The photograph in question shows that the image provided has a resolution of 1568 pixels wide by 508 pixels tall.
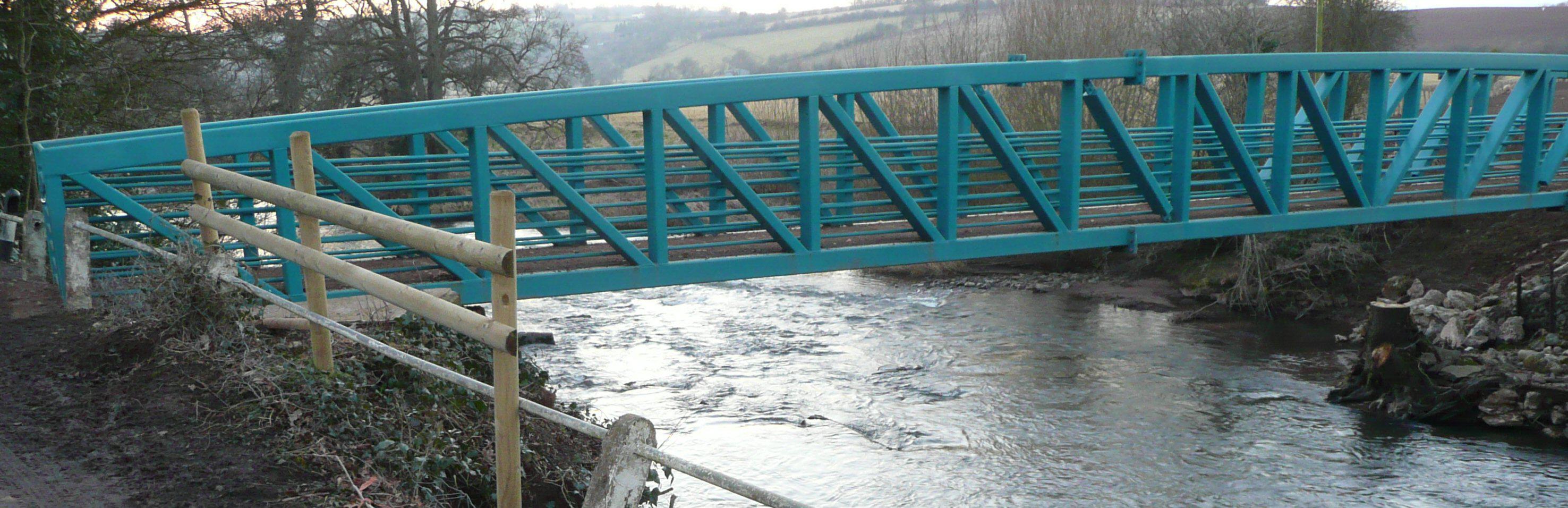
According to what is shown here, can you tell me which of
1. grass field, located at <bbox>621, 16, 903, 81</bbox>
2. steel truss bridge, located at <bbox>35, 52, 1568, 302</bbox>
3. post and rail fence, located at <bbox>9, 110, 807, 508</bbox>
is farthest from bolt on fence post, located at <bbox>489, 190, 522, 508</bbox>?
grass field, located at <bbox>621, 16, 903, 81</bbox>

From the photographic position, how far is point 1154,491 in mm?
8180

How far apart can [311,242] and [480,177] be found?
8.08ft

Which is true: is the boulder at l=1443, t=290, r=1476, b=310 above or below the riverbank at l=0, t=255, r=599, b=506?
below

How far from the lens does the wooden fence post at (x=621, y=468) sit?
2881 millimetres

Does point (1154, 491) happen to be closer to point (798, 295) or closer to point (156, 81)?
point (798, 295)

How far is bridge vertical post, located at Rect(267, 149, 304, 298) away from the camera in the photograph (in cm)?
574

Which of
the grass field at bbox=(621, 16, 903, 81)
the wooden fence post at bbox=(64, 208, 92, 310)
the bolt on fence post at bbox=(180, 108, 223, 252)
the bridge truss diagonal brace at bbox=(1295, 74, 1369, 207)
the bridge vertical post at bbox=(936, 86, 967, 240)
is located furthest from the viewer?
the grass field at bbox=(621, 16, 903, 81)

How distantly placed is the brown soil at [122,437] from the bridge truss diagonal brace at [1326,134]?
25.5 feet

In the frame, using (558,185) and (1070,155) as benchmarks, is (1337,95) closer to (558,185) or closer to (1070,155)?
(1070,155)

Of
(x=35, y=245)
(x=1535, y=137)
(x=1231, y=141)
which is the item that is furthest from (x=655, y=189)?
(x=1535, y=137)

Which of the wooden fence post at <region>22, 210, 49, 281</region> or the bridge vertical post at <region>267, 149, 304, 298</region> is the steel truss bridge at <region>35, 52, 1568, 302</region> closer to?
the bridge vertical post at <region>267, 149, 304, 298</region>

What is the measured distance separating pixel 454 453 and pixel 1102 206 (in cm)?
623

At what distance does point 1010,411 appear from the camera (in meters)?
10.2

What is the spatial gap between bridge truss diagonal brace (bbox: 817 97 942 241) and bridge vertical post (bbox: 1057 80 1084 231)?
3.74ft
